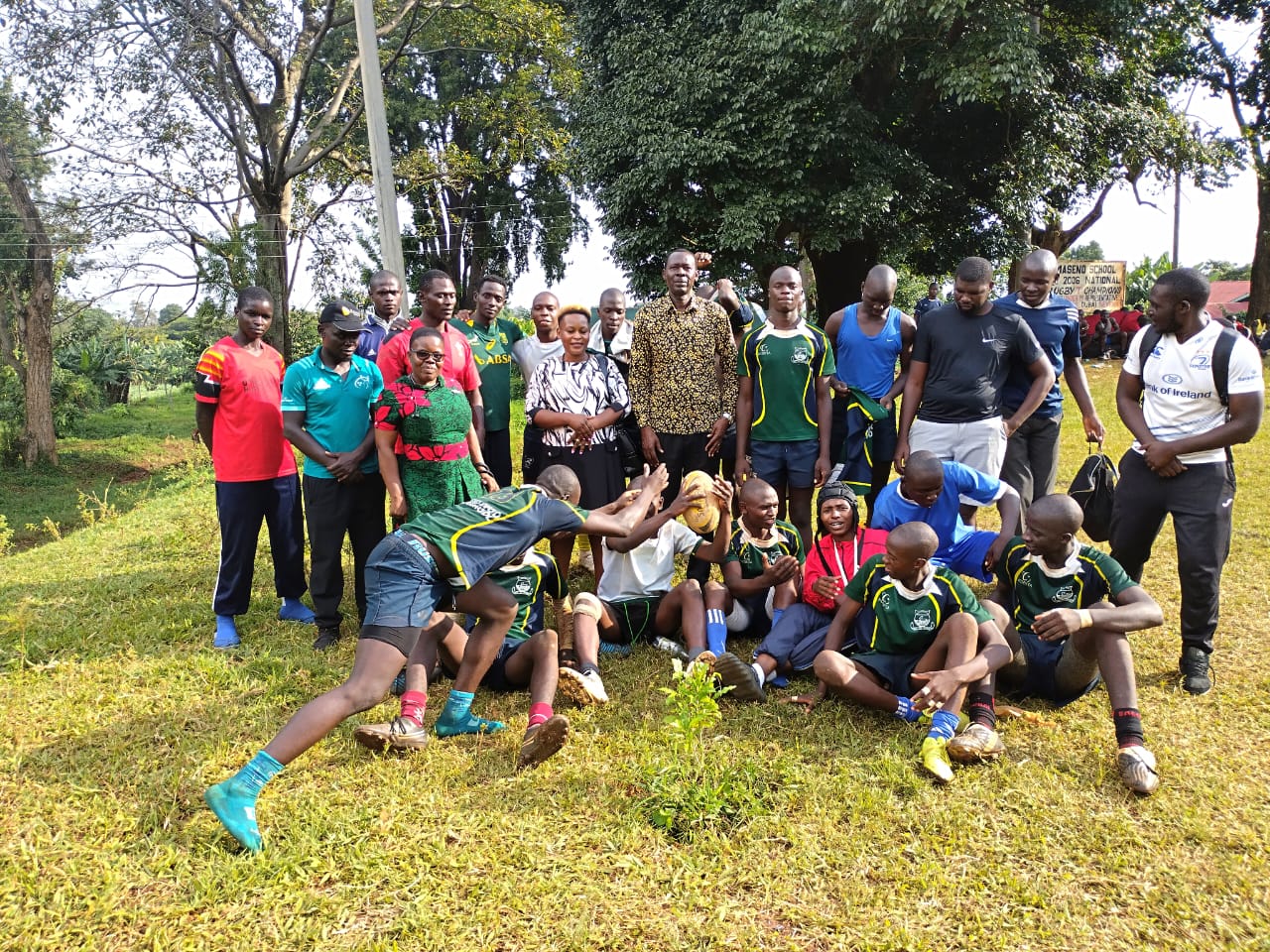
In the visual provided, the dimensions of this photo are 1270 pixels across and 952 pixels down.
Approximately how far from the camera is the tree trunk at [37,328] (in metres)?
14.5

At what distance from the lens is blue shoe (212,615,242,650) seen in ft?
16.8

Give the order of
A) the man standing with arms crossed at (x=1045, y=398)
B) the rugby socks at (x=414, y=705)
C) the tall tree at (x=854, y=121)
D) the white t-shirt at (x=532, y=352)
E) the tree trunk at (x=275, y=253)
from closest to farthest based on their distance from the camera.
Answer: the rugby socks at (x=414, y=705)
the man standing with arms crossed at (x=1045, y=398)
the white t-shirt at (x=532, y=352)
the tall tree at (x=854, y=121)
the tree trunk at (x=275, y=253)

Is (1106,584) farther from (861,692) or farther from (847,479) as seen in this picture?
(847,479)

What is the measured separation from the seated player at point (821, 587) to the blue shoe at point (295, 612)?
9.35 ft

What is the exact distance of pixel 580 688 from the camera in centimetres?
413

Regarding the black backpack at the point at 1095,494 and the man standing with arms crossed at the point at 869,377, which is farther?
the man standing with arms crossed at the point at 869,377

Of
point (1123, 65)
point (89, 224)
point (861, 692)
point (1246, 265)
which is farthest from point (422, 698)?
point (1246, 265)

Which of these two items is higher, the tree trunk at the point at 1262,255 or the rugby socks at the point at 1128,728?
the tree trunk at the point at 1262,255

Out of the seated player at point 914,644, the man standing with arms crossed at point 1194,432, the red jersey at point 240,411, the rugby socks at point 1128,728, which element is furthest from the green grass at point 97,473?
the man standing with arms crossed at point 1194,432

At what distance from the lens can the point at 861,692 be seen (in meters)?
3.93

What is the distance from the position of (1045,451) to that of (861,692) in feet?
7.83

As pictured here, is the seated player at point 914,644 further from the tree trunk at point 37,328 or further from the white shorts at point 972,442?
the tree trunk at point 37,328

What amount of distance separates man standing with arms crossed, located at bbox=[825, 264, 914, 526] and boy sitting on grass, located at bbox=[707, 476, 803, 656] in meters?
1.05

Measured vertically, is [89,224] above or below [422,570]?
above
